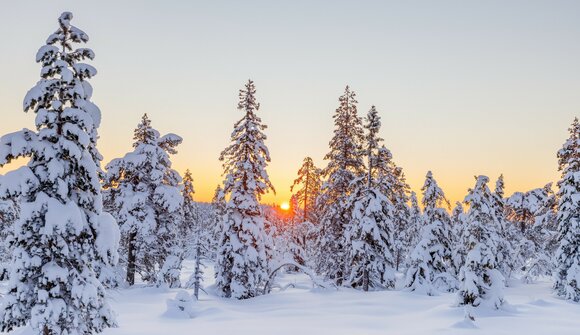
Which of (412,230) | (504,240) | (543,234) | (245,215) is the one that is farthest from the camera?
(412,230)

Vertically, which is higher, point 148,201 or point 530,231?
point 148,201

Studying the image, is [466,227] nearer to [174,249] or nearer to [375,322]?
[375,322]

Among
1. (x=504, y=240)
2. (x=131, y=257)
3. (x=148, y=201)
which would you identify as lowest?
(x=131, y=257)

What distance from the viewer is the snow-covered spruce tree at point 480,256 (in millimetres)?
22906

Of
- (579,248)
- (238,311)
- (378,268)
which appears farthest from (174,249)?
(579,248)

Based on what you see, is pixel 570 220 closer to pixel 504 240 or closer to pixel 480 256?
pixel 504 240

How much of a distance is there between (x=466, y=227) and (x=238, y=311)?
1262 cm

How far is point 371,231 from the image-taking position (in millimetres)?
30938

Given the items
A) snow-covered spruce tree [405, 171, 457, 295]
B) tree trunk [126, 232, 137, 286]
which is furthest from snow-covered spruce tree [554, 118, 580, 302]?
tree trunk [126, 232, 137, 286]

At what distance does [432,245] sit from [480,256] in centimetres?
1051

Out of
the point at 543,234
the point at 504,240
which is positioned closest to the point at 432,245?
the point at 504,240

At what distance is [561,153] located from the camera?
35.8m

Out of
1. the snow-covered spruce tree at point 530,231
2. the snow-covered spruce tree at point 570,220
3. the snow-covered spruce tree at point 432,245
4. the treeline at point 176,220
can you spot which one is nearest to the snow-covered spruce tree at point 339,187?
the treeline at point 176,220

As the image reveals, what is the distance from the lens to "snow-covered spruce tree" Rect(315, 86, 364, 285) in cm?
3412
